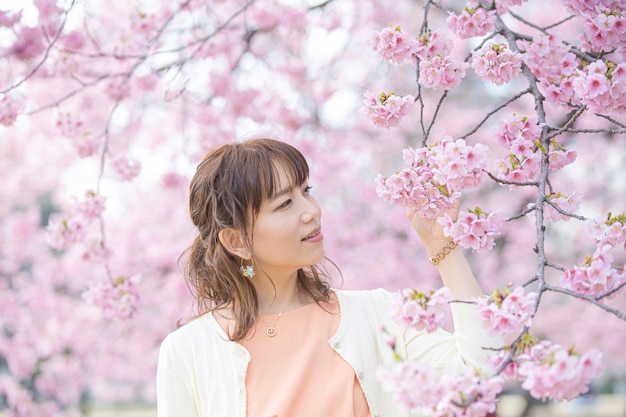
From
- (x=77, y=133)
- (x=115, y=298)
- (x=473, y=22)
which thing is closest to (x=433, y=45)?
(x=473, y=22)

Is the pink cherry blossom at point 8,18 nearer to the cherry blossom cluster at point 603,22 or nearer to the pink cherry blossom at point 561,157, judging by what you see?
the cherry blossom cluster at point 603,22

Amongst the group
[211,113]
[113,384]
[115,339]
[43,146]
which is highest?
[211,113]

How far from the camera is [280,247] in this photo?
1.64 metres

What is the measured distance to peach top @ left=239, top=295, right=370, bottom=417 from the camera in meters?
1.56

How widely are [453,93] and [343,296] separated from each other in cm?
496

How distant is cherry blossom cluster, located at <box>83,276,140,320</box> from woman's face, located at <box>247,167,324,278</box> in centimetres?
116

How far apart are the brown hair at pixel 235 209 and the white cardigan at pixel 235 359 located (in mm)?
67

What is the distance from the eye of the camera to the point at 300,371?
1.59 metres

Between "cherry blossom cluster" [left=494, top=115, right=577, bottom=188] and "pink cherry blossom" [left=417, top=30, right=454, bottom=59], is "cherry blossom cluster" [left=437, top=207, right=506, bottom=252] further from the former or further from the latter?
"pink cherry blossom" [left=417, top=30, right=454, bottom=59]

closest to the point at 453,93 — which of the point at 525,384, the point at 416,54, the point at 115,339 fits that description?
the point at 115,339

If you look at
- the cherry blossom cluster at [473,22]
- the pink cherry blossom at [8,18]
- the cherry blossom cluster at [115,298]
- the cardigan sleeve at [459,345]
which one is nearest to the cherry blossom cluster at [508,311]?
the cardigan sleeve at [459,345]

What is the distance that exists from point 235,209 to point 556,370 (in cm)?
84

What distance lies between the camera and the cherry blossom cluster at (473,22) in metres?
1.79

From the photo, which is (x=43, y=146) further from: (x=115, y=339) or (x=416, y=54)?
(x=416, y=54)
